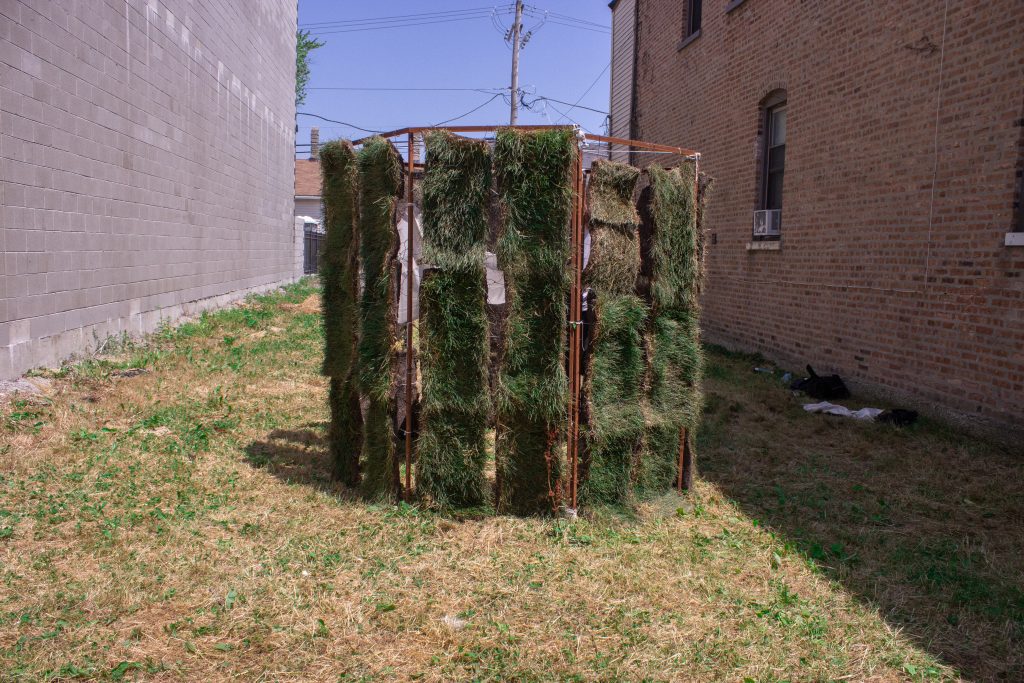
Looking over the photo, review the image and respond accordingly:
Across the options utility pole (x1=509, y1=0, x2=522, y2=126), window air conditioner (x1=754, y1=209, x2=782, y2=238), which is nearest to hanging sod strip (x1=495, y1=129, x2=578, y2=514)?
window air conditioner (x1=754, y1=209, x2=782, y2=238)

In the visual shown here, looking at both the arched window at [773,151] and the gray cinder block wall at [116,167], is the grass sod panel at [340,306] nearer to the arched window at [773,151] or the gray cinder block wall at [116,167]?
the gray cinder block wall at [116,167]

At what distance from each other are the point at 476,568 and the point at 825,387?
5692mm

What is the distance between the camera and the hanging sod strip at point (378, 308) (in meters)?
4.74

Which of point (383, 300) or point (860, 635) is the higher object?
point (383, 300)

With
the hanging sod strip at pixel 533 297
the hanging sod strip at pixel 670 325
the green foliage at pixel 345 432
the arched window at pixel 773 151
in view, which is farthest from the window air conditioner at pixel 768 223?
the green foliage at pixel 345 432

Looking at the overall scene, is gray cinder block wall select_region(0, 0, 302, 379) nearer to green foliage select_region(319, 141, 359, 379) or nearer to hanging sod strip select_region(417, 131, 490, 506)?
green foliage select_region(319, 141, 359, 379)

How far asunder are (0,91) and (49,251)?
4.99 feet

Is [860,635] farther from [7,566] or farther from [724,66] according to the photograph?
[724,66]

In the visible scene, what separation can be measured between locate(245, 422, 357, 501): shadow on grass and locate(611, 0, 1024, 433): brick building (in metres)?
5.57

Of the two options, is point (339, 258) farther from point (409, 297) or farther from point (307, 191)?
point (307, 191)

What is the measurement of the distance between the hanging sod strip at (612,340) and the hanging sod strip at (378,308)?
1.26 metres

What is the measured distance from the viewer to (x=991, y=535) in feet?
15.4

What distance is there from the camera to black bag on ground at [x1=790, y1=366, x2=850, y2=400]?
8289 millimetres

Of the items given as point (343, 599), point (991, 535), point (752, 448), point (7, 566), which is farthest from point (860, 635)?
point (7, 566)
